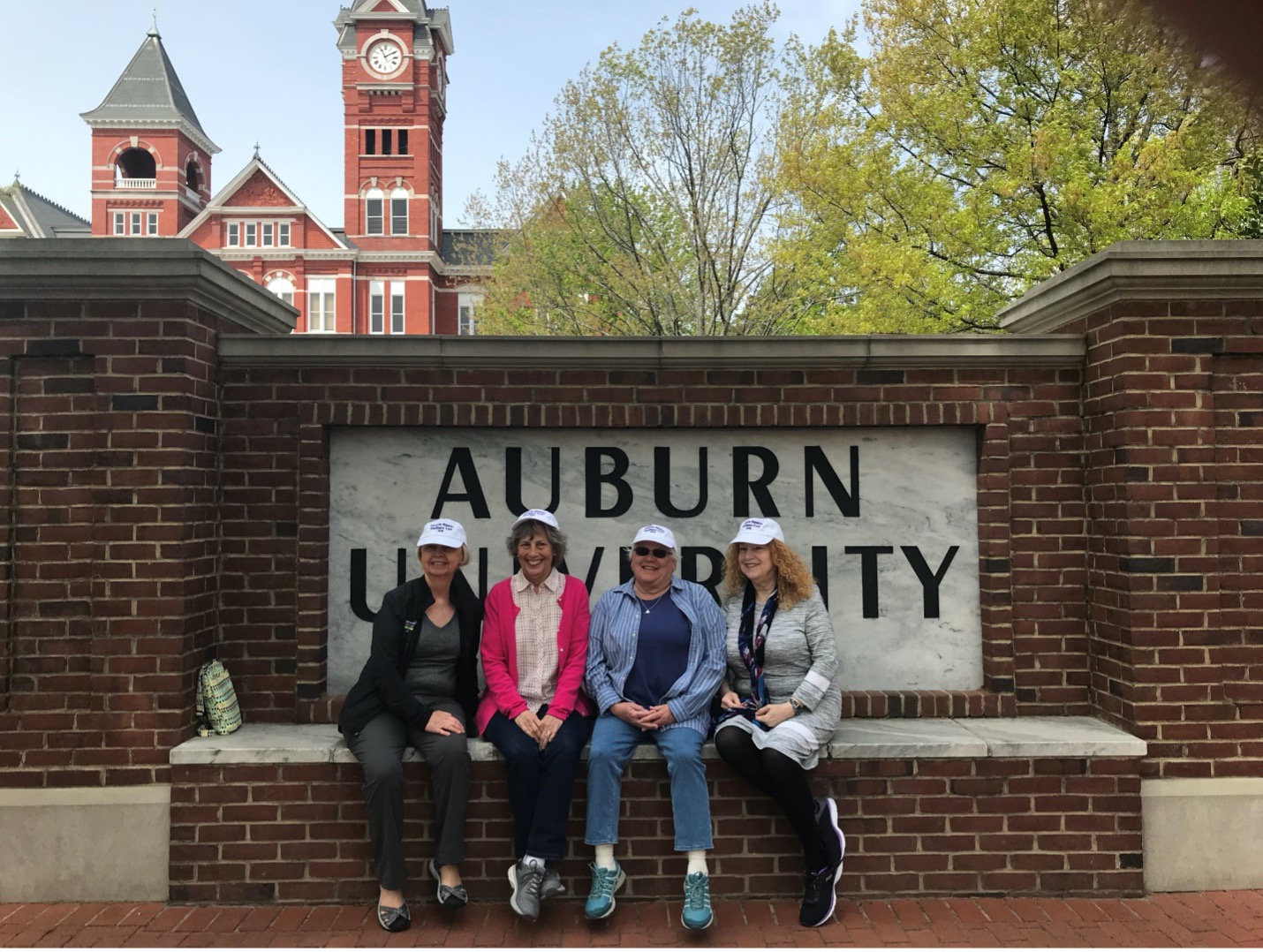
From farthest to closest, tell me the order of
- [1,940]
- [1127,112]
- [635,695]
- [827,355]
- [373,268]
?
[373,268] → [1127,112] → [827,355] → [635,695] → [1,940]

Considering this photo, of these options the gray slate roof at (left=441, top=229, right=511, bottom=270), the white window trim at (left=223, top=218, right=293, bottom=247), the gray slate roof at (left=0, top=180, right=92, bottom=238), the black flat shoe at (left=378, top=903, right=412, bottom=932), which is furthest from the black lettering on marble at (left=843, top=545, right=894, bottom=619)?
the gray slate roof at (left=0, top=180, right=92, bottom=238)

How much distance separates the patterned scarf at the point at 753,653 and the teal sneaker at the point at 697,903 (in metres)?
0.69

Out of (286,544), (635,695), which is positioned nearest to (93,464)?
(286,544)

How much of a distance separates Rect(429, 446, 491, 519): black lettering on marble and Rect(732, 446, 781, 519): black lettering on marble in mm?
1368

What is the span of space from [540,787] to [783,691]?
3.85 feet

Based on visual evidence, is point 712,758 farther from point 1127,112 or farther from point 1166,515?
point 1127,112

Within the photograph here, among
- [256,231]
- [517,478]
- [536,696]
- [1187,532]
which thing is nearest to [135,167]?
[256,231]

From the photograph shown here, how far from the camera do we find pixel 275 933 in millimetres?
4152

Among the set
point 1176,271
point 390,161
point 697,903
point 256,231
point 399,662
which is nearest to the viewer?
point 697,903

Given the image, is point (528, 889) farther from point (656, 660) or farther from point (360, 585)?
point (360, 585)

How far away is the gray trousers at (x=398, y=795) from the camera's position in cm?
422

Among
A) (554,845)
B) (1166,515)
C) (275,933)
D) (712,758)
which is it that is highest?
(1166,515)

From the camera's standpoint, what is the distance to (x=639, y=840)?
448 centimetres

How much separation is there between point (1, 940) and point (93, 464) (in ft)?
6.76
